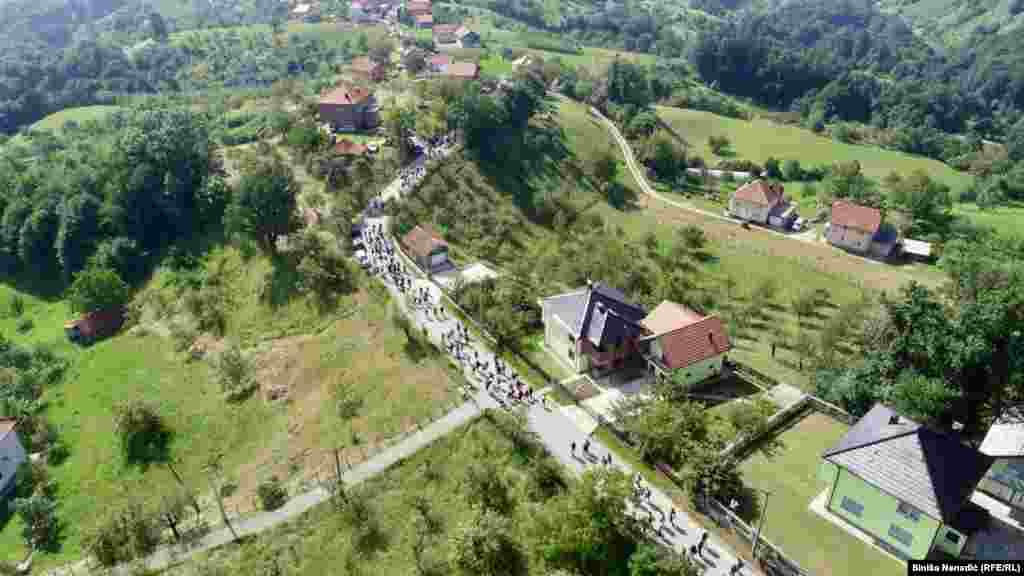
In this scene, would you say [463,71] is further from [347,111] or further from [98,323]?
[98,323]

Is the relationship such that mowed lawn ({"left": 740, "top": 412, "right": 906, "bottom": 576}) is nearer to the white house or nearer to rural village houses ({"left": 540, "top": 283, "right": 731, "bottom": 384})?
rural village houses ({"left": 540, "top": 283, "right": 731, "bottom": 384})

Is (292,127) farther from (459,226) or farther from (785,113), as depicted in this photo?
(785,113)

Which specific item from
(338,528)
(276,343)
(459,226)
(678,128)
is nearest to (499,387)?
(338,528)

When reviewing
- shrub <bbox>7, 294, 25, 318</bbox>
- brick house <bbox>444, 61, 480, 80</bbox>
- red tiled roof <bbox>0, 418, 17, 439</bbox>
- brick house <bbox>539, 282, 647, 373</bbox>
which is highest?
brick house <bbox>539, 282, 647, 373</bbox>

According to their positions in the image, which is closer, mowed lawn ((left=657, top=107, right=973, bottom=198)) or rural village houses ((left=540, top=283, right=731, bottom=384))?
rural village houses ((left=540, top=283, right=731, bottom=384))

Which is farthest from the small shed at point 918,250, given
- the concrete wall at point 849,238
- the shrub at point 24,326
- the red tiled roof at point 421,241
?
the shrub at point 24,326

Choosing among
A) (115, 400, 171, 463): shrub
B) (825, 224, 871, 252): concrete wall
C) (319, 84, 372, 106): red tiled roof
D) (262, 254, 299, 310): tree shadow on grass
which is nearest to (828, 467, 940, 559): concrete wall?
(115, 400, 171, 463): shrub

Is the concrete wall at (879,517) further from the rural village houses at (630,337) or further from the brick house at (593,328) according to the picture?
the brick house at (593,328)
